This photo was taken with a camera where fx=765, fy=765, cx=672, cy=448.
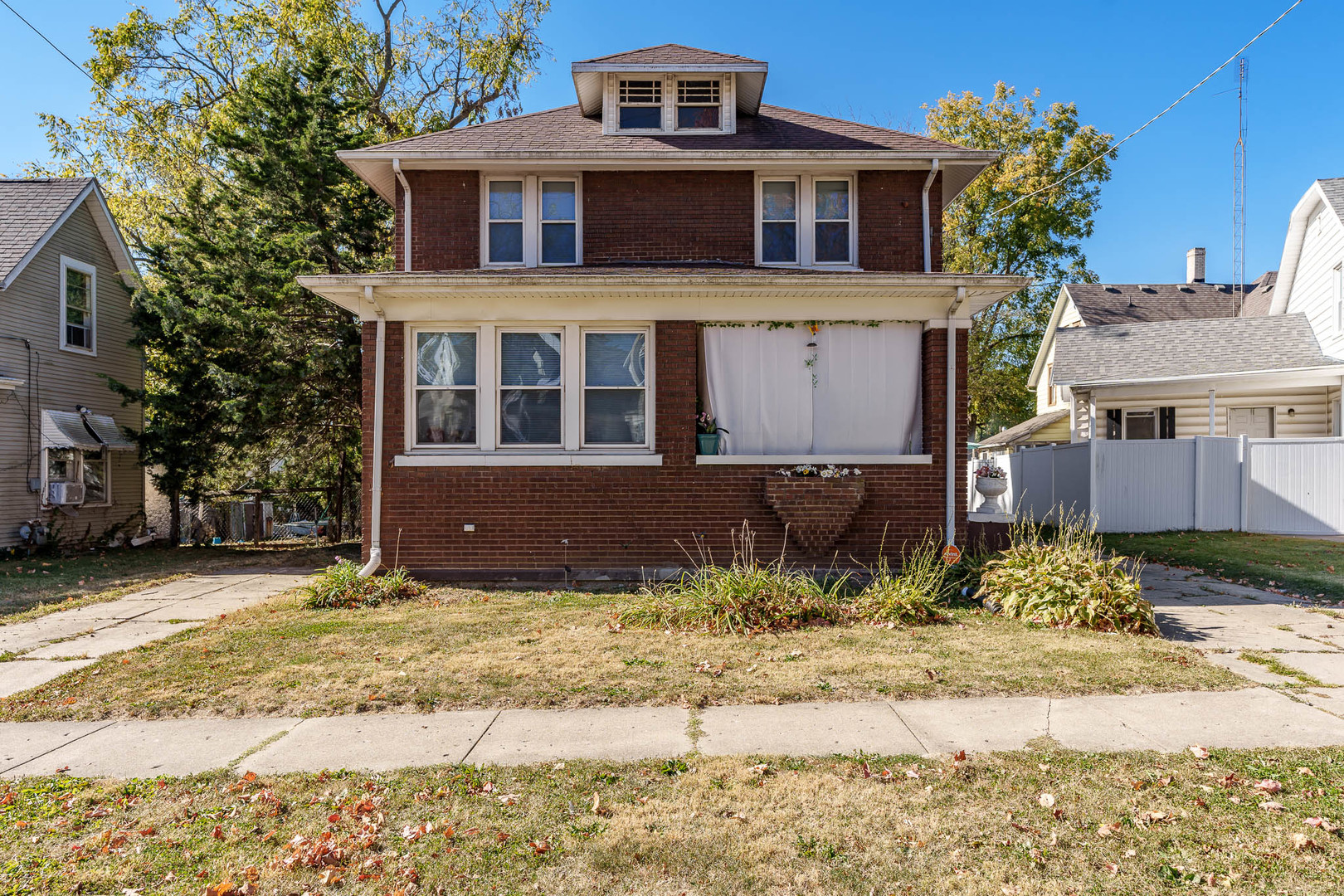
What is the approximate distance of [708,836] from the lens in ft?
10.6

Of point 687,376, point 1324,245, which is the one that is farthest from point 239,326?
point 1324,245

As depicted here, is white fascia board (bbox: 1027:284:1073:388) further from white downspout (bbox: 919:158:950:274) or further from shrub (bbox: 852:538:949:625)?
shrub (bbox: 852:538:949:625)

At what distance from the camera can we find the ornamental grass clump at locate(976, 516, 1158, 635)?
6961 mm

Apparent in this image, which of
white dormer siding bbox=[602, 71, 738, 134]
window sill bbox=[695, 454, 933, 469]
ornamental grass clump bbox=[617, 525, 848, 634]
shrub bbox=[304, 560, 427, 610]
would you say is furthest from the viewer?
white dormer siding bbox=[602, 71, 738, 134]

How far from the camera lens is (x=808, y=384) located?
979cm

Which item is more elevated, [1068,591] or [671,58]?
[671,58]

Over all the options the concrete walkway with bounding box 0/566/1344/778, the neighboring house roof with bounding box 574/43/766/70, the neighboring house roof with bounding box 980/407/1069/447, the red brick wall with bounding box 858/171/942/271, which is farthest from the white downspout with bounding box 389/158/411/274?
the neighboring house roof with bounding box 980/407/1069/447

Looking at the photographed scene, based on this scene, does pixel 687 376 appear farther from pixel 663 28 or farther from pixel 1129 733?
pixel 663 28

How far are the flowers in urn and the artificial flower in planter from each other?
2.86 feet

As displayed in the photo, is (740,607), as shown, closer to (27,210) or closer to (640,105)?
(640,105)

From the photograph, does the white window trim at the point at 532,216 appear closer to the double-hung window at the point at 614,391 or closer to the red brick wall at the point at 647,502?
the double-hung window at the point at 614,391

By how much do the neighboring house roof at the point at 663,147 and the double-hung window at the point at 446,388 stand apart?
271 centimetres

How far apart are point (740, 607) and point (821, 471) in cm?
295

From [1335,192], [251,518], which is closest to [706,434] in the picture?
[251,518]
